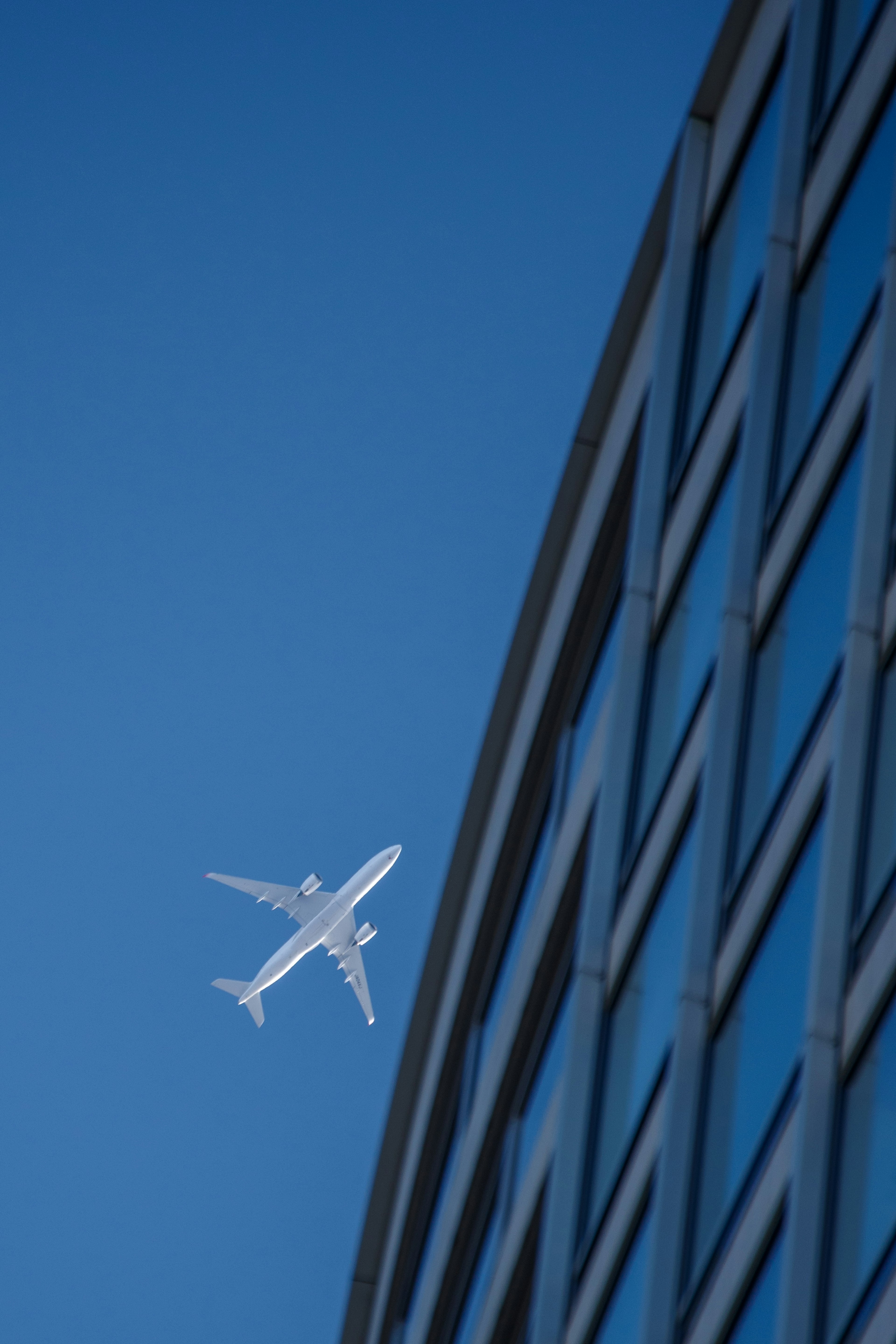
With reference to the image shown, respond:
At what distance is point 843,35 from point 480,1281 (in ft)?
57.1

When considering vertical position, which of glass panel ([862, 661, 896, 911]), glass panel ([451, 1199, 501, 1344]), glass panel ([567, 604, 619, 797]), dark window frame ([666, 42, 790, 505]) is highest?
dark window frame ([666, 42, 790, 505])

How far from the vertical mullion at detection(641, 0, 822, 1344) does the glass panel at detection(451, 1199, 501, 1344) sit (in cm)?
807

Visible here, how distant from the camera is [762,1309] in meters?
12.9

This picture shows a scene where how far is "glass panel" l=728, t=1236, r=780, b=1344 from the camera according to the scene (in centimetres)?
1264

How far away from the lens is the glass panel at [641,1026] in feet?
54.3

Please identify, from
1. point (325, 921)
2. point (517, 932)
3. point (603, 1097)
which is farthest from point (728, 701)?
point (325, 921)

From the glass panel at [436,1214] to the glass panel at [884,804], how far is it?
607 inches

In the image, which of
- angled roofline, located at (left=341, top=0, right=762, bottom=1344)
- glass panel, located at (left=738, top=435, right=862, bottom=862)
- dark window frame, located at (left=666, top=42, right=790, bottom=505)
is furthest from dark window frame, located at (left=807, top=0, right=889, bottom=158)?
glass panel, located at (left=738, top=435, right=862, bottom=862)

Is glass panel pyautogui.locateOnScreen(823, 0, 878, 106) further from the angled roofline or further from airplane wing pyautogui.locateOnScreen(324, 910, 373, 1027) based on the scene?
airplane wing pyautogui.locateOnScreen(324, 910, 373, 1027)

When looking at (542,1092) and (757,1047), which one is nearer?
(757,1047)

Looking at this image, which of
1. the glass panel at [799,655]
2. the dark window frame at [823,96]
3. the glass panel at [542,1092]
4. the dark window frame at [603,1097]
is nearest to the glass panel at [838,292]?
the dark window frame at [823,96]

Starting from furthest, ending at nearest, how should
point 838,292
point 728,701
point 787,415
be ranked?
point 787,415, point 728,701, point 838,292

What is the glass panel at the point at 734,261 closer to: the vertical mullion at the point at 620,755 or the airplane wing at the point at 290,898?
the vertical mullion at the point at 620,755

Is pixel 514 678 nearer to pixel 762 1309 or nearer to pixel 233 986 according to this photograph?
pixel 762 1309
